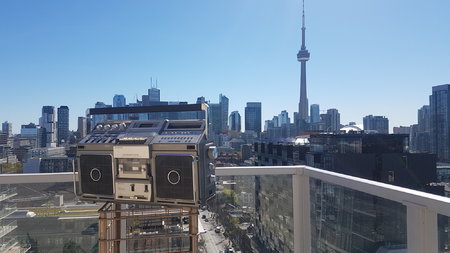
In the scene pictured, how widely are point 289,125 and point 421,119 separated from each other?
22619mm

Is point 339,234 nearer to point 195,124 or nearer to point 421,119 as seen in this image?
point 195,124

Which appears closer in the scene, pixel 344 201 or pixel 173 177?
pixel 173 177

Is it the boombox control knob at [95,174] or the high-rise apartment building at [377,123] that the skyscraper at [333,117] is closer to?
the high-rise apartment building at [377,123]

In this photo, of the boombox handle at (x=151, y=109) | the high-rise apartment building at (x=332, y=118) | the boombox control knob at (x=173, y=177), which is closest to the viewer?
the boombox control knob at (x=173, y=177)

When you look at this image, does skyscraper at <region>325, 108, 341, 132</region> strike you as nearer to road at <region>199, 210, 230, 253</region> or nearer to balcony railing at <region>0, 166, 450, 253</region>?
balcony railing at <region>0, 166, 450, 253</region>

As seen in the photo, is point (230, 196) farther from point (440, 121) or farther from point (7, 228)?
point (440, 121)

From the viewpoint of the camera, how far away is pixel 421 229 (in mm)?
1081

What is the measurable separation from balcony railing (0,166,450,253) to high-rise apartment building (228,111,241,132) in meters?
60.9

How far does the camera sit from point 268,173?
6.51 feet

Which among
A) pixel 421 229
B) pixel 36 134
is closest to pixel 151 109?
pixel 421 229

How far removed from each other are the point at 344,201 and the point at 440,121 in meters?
47.3

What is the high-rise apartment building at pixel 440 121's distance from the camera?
3926cm

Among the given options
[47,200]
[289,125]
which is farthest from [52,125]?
[47,200]

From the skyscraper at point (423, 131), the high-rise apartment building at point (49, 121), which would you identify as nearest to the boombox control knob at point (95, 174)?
the skyscraper at point (423, 131)
